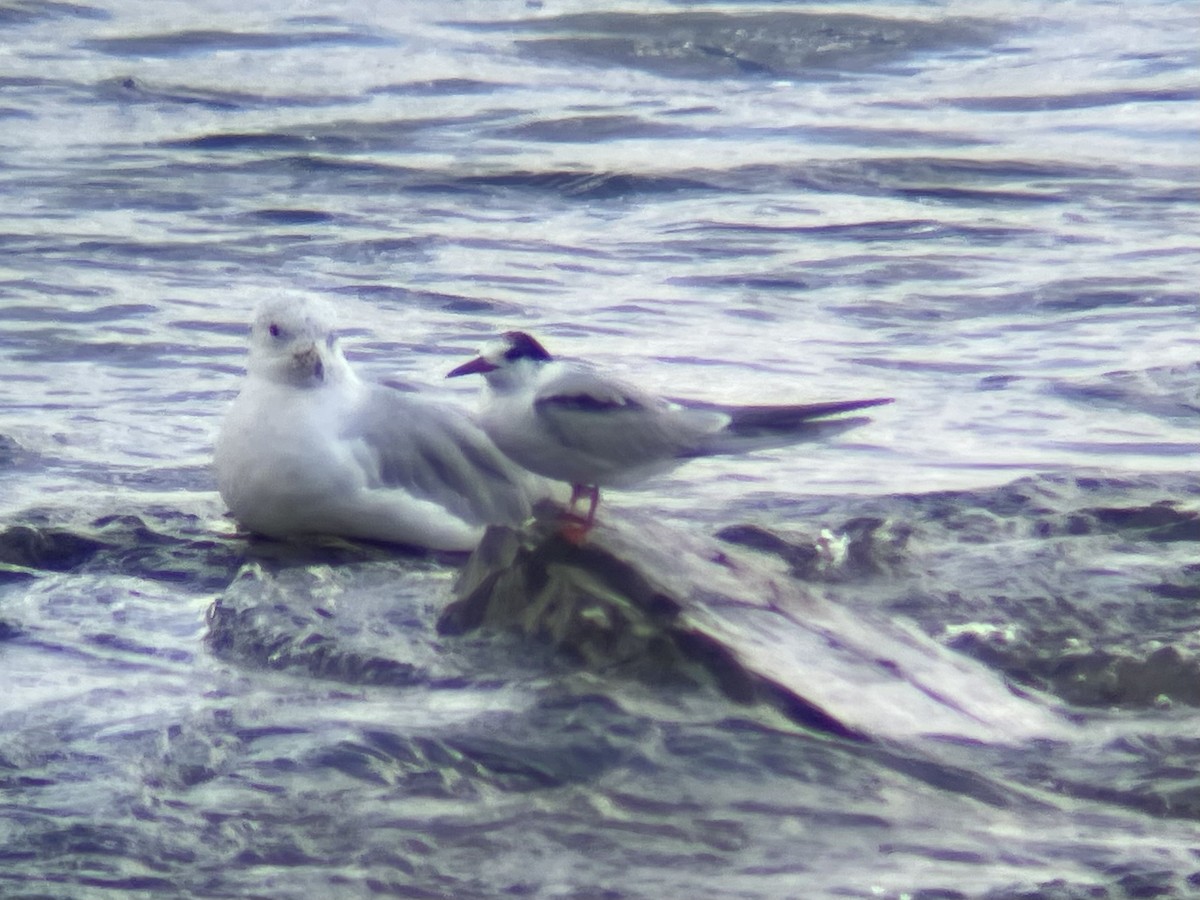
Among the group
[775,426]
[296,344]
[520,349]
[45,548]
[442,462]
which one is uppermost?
[520,349]

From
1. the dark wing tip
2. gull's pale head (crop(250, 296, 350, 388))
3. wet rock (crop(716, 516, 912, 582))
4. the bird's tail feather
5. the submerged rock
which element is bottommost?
wet rock (crop(716, 516, 912, 582))

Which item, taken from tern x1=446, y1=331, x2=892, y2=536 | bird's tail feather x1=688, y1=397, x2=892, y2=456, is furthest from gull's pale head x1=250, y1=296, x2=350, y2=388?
bird's tail feather x1=688, y1=397, x2=892, y2=456

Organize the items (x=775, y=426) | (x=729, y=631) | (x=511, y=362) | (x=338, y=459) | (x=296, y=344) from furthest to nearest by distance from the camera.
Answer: (x=296, y=344)
(x=338, y=459)
(x=775, y=426)
(x=511, y=362)
(x=729, y=631)

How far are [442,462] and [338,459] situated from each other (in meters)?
0.35

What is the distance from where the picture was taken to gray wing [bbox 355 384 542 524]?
21.2 feet

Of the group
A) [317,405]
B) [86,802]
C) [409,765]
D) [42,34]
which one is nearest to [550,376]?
[317,405]

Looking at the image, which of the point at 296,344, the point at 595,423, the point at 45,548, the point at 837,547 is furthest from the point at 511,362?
the point at 45,548

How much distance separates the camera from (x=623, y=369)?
887 cm

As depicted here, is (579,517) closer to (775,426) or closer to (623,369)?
(775,426)

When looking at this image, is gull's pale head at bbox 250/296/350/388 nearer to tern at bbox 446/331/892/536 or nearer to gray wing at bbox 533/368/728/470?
tern at bbox 446/331/892/536

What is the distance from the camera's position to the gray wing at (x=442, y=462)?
646 centimetres

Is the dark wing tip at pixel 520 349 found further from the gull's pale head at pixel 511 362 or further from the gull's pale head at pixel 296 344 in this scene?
the gull's pale head at pixel 296 344

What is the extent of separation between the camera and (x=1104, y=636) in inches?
217

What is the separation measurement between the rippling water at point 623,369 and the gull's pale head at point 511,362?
0.63 metres
